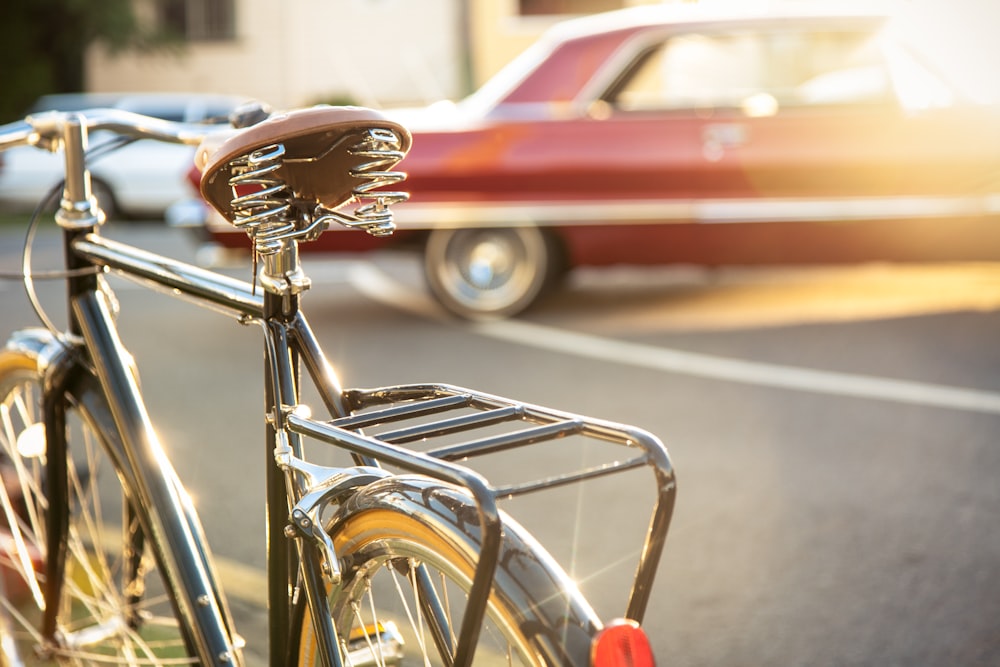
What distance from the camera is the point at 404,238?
7.63 m

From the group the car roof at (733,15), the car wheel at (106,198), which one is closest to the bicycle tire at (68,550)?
the car roof at (733,15)

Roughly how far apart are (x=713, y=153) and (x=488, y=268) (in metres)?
1.59

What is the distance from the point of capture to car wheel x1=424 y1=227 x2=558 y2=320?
7594mm

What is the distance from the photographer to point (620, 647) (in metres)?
1.34

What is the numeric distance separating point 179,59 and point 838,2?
18.0m

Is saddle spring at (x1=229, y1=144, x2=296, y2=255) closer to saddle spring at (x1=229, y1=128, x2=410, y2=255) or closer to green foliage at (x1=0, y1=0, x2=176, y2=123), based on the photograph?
saddle spring at (x1=229, y1=128, x2=410, y2=255)

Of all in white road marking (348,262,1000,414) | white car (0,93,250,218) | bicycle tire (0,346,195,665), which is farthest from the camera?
white car (0,93,250,218)

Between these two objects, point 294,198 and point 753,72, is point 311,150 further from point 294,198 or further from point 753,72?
point 753,72

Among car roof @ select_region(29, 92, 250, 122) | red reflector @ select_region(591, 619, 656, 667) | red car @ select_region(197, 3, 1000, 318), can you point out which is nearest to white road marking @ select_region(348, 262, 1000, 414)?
red car @ select_region(197, 3, 1000, 318)

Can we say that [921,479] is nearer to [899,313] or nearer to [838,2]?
[899,313]

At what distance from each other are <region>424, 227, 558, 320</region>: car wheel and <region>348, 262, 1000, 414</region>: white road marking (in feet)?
0.48

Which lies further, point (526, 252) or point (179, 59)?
point (179, 59)

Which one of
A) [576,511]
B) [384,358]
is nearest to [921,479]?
[576,511]

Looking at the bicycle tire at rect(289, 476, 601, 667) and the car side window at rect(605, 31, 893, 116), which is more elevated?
the car side window at rect(605, 31, 893, 116)
